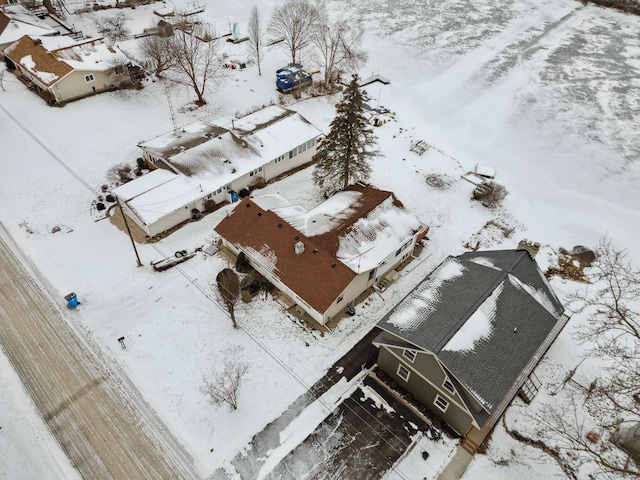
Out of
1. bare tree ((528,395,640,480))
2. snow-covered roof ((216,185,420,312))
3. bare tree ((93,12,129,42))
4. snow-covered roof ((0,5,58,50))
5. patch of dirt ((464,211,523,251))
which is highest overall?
snow-covered roof ((0,5,58,50))

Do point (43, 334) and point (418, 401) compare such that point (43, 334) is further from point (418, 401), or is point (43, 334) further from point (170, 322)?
point (418, 401)

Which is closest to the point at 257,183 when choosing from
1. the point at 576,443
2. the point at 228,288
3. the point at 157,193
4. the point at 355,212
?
the point at 157,193

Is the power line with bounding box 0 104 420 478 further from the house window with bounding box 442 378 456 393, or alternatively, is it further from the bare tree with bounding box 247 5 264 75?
the bare tree with bounding box 247 5 264 75

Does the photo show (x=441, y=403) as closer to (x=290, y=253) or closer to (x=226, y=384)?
(x=226, y=384)

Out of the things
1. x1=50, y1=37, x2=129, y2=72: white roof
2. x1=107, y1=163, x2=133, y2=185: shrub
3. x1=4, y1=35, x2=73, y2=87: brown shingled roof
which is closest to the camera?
x1=107, y1=163, x2=133, y2=185: shrub

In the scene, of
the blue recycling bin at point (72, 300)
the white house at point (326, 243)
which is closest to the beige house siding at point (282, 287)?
the white house at point (326, 243)

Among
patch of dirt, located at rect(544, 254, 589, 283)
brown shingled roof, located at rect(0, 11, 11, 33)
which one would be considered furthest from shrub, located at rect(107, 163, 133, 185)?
patch of dirt, located at rect(544, 254, 589, 283)

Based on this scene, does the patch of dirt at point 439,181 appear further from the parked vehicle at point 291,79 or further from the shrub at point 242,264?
the parked vehicle at point 291,79
